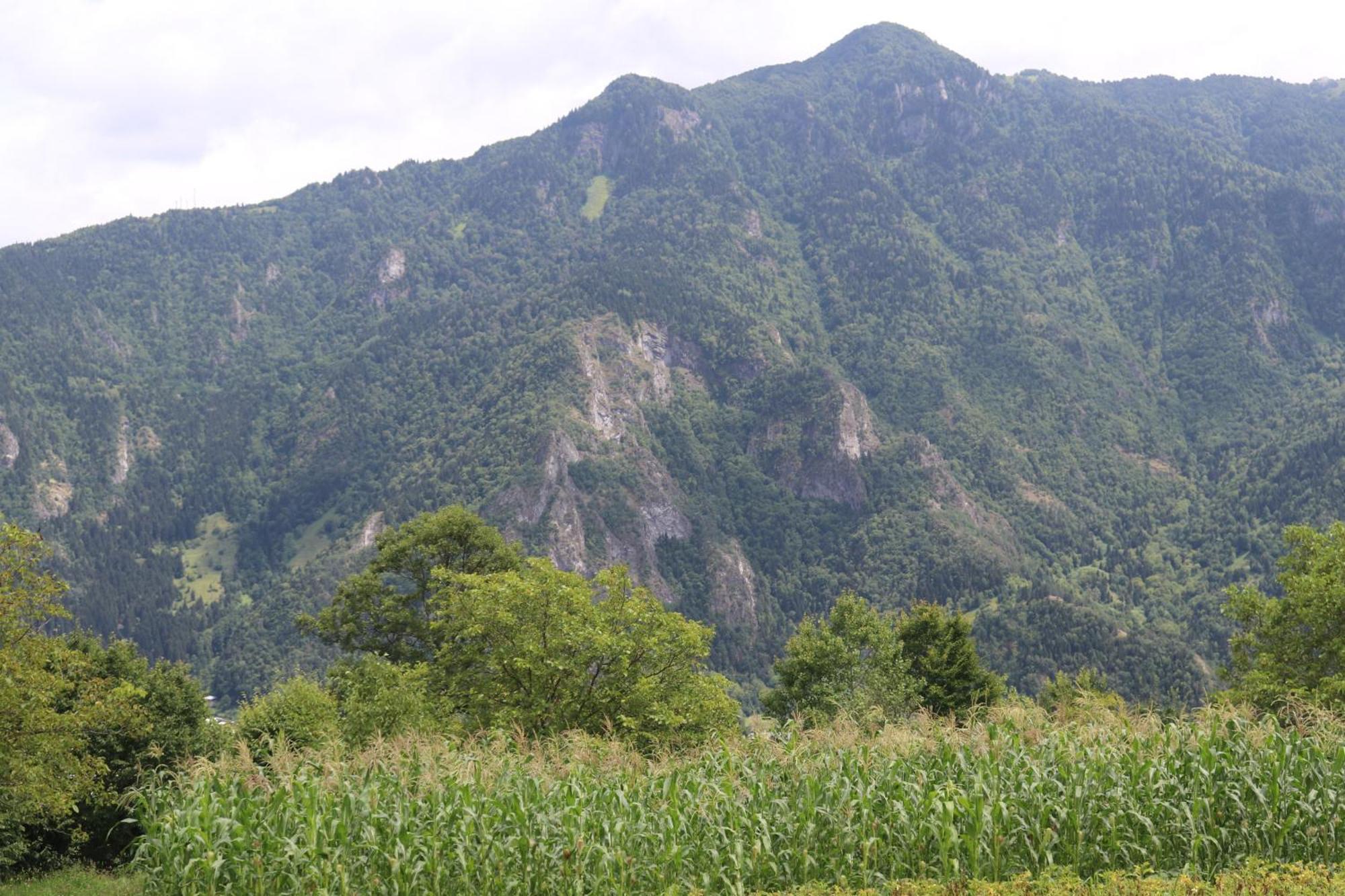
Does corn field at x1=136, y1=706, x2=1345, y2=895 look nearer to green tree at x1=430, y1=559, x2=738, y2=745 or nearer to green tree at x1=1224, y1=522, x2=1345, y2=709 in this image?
green tree at x1=430, y1=559, x2=738, y2=745

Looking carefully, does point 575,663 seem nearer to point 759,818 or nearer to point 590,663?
point 590,663

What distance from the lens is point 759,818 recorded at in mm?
17094

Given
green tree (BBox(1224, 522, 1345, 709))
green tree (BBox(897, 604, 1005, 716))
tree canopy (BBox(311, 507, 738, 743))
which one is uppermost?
tree canopy (BBox(311, 507, 738, 743))

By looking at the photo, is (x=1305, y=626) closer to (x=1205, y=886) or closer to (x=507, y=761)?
(x=1205, y=886)

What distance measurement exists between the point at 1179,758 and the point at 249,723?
31.7 metres

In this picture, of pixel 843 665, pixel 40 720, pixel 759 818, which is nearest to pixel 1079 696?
pixel 843 665

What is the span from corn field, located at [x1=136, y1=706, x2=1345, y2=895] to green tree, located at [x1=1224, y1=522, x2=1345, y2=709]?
17.9 metres

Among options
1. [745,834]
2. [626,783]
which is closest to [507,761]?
[626,783]

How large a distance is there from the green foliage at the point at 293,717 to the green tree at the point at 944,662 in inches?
1289

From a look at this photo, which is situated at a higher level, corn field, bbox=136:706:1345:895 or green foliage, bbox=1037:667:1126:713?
corn field, bbox=136:706:1345:895

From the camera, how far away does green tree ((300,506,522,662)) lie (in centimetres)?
5072

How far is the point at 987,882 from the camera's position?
15852 millimetres

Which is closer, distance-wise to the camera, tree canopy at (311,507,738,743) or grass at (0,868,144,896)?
grass at (0,868,144,896)

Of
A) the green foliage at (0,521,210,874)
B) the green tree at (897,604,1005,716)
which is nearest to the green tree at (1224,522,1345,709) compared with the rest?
the green tree at (897,604,1005,716)
